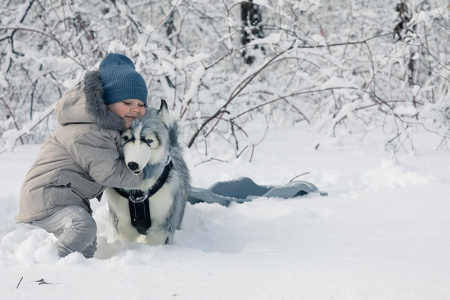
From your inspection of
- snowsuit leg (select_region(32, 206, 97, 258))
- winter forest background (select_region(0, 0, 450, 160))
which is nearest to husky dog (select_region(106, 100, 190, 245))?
snowsuit leg (select_region(32, 206, 97, 258))

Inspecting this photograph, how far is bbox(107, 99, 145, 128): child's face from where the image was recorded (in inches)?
106

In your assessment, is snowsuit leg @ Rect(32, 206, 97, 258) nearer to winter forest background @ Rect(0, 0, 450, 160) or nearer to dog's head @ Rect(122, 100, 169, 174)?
dog's head @ Rect(122, 100, 169, 174)

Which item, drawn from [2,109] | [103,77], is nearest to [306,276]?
[103,77]

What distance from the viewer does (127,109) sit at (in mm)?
→ 2688

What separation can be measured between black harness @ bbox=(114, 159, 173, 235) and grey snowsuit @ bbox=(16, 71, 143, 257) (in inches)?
5.1

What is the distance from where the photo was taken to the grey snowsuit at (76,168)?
2.51 meters

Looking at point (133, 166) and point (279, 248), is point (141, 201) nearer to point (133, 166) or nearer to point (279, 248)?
point (133, 166)

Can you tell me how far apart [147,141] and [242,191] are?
5.10 feet

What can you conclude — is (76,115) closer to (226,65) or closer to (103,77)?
(103,77)

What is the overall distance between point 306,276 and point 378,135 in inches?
200

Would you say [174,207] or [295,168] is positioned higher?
[174,207]

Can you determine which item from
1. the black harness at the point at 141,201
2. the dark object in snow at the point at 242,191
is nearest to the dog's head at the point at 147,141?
the black harness at the point at 141,201

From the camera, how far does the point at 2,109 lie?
6852 mm

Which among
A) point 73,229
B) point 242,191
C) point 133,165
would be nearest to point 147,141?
point 133,165
